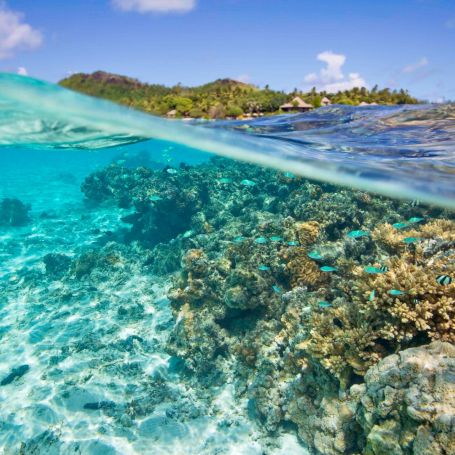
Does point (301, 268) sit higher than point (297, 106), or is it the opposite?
point (297, 106)

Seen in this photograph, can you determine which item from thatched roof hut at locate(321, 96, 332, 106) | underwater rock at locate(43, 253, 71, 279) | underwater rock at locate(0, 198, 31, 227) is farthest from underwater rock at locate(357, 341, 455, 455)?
underwater rock at locate(0, 198, 31, 227)

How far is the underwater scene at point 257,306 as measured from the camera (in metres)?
5.66

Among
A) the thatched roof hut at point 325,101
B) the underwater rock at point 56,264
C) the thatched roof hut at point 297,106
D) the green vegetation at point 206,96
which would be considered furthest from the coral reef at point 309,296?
the green vegetation at point 206,96

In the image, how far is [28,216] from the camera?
2434 cm

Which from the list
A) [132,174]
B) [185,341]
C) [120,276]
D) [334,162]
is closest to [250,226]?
[334,162]

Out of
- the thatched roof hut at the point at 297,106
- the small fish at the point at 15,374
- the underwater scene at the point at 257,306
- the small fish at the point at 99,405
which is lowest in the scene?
the small fish at the point at 15,374

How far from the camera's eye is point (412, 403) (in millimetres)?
4410

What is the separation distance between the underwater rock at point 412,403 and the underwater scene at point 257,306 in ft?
0.07

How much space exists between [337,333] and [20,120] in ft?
43.1

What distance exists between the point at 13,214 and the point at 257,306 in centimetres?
2059

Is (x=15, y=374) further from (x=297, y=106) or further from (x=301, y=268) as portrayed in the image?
(x=297, y=106)

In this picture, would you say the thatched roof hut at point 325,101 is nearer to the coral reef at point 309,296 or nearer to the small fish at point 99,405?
the coral reef at point 309,296

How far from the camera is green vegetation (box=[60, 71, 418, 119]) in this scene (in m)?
10.6

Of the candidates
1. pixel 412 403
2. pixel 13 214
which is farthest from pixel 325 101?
pixel 13 214
